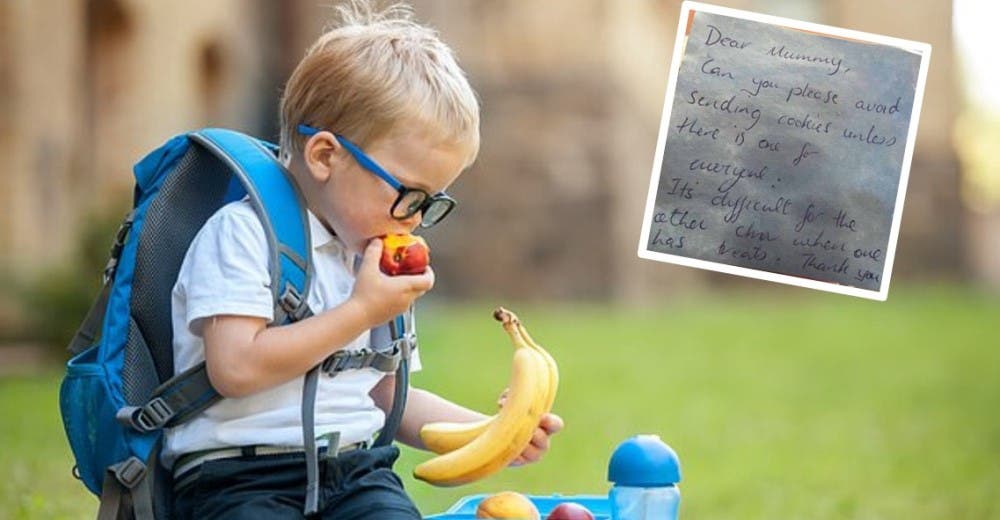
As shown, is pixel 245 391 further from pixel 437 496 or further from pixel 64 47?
pixel 64 47

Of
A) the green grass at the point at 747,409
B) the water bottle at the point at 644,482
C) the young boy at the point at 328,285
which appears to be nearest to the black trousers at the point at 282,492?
the young boy at the point at 328,285

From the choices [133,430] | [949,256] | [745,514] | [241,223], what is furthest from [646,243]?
[949,256]

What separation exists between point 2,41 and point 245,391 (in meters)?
9.37

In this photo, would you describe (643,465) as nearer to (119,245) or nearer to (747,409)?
(119,245)

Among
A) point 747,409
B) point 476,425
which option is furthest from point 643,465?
point 747,409

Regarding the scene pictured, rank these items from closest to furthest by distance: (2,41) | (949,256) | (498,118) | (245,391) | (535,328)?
(245,391) → (2,41) → (535,328) → (498,118) → (949,256)

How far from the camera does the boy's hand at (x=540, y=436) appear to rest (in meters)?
3.21

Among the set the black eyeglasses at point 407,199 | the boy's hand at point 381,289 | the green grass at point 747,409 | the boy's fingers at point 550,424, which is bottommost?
the green grass at point 747,409

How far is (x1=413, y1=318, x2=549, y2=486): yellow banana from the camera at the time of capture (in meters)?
3.13

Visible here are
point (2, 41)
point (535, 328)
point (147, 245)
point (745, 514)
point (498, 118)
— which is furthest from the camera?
point (498, 118)

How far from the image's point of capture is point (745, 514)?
20.5ft

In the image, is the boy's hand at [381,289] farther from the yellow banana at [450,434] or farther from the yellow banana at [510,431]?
the yellow banana at [450,434]

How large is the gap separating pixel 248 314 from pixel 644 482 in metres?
0.72

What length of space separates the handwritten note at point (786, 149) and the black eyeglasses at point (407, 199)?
44 centimetres
